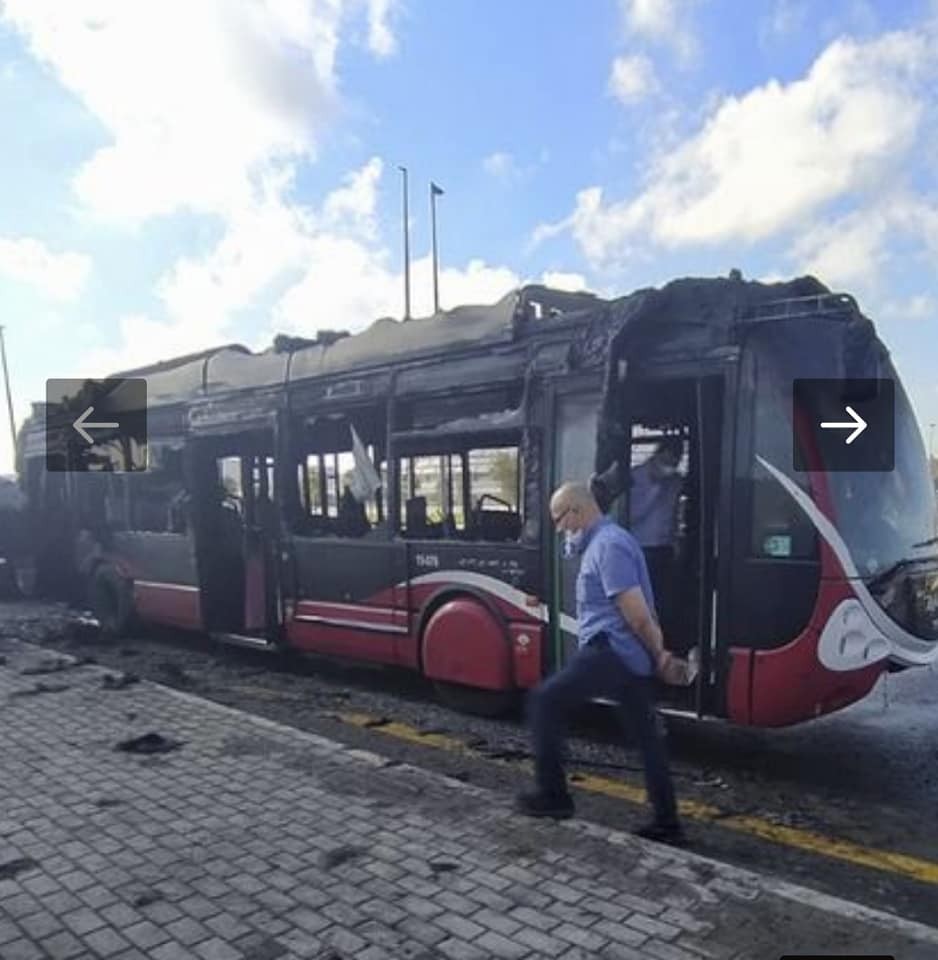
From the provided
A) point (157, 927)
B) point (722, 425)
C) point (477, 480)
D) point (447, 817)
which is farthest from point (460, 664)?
point (157, 927)

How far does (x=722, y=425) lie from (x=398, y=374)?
9.90 ft

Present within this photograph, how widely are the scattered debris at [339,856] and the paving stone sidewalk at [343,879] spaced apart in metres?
0.01

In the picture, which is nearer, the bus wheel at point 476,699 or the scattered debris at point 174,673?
the bus wheel at point 476,699

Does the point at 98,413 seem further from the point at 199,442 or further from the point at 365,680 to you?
the point at 365,680

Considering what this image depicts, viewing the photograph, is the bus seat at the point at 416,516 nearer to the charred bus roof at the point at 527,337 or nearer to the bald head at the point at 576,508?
the charred bus roof at the point at 527,337

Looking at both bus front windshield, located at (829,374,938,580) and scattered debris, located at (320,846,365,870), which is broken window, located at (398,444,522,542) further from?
scattered debris, located at (320,846,365,870)

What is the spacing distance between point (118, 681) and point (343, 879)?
495 cm

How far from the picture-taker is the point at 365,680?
29.4 feet

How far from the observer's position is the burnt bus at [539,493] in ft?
17.9

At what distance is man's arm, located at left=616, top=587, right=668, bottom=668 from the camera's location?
14.6 feet

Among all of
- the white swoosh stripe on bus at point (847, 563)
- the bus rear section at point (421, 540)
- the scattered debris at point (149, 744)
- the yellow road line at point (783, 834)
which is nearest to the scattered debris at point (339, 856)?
the yellow road line at point (783, 834)

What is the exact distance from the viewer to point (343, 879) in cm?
402

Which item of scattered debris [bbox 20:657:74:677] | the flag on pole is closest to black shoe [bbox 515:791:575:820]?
the flag on pole

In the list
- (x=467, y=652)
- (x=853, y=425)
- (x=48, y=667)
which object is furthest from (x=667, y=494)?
(x=48, y=667)
